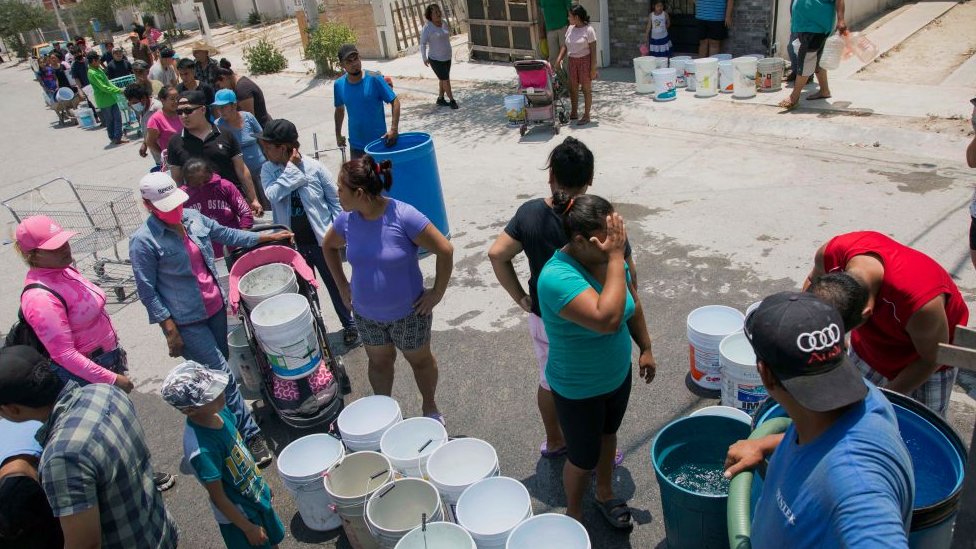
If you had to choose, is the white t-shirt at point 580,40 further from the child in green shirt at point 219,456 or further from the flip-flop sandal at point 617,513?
the child in green shirt at point 219,456

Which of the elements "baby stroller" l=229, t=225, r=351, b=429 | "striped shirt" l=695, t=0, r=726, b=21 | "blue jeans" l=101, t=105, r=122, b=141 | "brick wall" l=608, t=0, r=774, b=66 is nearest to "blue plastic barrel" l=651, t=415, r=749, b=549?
"baby stroller" l=229, t=225, r=351, b=429

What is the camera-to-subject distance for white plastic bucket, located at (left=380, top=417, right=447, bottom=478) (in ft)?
12.4

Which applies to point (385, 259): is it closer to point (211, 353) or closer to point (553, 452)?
point (211, 353)

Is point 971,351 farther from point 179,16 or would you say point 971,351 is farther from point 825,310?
point 179,16

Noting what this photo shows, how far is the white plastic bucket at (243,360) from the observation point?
494 centimetres

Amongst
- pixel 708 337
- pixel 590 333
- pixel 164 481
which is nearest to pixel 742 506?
pixel 590 333

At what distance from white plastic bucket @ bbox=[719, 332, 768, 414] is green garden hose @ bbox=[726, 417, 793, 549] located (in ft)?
4.57

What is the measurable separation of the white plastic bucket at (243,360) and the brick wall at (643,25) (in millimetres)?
9612

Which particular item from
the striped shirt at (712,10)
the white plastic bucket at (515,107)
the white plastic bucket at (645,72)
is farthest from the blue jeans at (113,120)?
the striped shirt at (712,10)

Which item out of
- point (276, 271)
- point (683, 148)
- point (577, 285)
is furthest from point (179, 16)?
Answer: point (577, 285)

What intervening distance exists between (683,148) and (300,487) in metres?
7.08

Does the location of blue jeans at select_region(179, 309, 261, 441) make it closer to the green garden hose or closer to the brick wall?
the green garden hose

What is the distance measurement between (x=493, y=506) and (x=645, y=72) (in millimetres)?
9250

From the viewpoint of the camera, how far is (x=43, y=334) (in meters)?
3.80
